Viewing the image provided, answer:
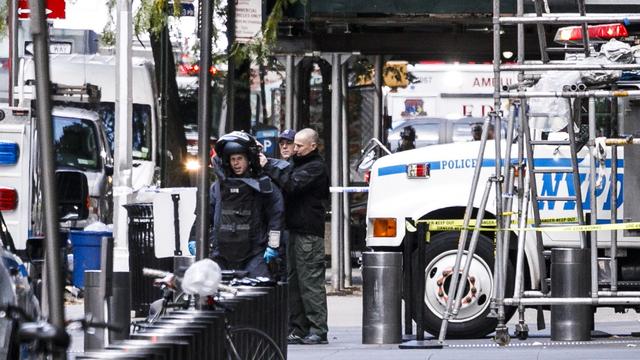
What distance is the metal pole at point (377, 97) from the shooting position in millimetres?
21078

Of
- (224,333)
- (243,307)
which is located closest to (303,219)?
(243,307)

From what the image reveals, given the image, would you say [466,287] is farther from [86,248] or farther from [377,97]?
[377,97]

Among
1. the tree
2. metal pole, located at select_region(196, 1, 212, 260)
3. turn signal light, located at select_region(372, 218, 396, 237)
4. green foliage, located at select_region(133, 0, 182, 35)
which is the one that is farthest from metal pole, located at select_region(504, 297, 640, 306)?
green foliage, located at select_region(133, 0, 182, 35)

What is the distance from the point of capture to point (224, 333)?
26.9 ft

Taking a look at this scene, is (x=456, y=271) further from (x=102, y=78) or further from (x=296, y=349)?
(x=102, y=78)

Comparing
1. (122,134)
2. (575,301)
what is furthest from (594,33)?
(122,134)

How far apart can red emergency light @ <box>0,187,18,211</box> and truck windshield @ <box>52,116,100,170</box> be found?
21.0 ft

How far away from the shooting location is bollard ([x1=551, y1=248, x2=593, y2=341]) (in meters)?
13.2

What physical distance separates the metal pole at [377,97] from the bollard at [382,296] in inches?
287

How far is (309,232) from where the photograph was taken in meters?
14.1

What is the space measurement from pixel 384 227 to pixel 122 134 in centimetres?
670

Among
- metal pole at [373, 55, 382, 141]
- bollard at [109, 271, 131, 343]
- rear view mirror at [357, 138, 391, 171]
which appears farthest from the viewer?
metal pole at [373, 55, 382, 141]

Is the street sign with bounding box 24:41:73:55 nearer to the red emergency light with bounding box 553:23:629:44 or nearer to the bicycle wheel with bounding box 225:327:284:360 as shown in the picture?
the red emergency light with bounding box 553:23:629:44

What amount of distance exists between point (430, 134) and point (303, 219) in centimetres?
2052
